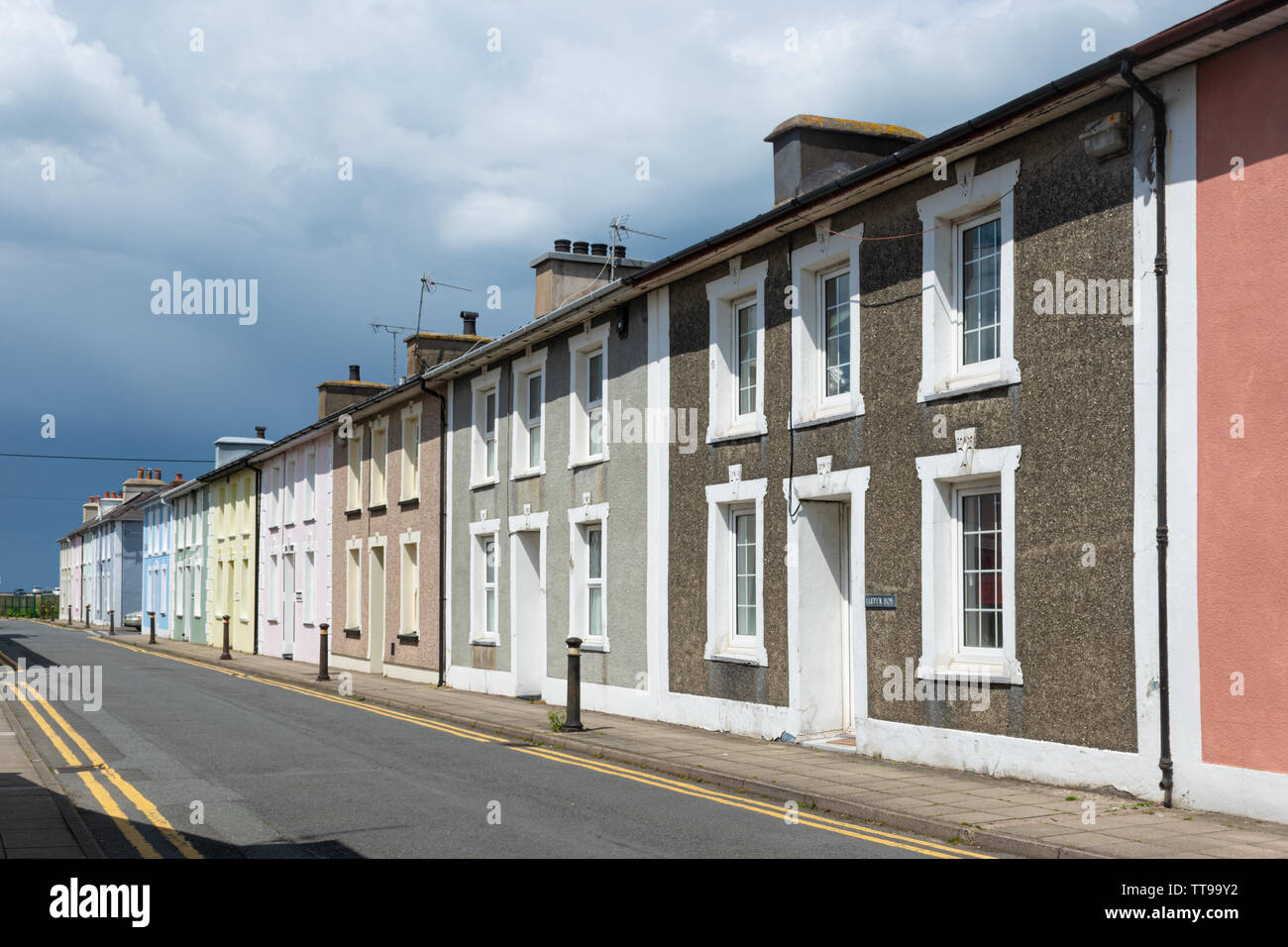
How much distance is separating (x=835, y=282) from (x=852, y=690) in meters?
4.68

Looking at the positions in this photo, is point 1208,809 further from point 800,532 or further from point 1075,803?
point 800,532

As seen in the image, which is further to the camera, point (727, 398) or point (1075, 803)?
point (727, 398)

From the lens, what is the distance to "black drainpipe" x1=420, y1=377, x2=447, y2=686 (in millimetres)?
25266

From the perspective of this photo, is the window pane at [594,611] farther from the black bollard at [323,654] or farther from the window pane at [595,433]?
the black bollard at [323,654]

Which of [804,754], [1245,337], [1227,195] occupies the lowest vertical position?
[804,754]

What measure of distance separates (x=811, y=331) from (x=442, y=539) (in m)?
12.8

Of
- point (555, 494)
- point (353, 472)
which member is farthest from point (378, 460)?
point (555, 494)

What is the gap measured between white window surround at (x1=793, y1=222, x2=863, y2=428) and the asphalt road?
15.0ft

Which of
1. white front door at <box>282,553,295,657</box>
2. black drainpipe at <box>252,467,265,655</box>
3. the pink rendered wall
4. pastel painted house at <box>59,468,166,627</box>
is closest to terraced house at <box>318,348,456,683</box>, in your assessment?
white front door at <box>282,553,295,657</box>

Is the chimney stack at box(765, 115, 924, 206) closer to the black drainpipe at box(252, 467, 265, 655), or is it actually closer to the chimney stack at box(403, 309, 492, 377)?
the chimney stack at box(403, 309, 492, 377)

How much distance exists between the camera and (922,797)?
10.5m

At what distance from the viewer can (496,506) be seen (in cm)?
2319

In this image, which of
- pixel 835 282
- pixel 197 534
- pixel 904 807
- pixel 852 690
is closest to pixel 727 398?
pixel 835 282

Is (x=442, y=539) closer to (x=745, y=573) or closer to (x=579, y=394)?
(x=579, y=394)
